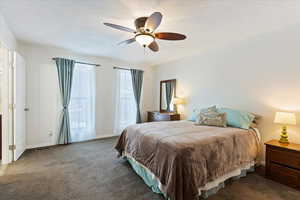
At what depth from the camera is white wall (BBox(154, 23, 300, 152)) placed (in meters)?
2.40

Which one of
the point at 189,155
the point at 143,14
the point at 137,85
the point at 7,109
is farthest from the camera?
the point at 137,85

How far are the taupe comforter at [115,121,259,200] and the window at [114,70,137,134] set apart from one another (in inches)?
89.0

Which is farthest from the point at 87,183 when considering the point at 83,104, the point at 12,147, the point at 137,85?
the point at 137,85

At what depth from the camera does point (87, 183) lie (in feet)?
6.95

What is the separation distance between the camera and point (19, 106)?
2.91 m

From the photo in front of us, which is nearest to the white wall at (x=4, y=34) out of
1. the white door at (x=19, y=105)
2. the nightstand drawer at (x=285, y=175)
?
the white door at (x=19, y=105)

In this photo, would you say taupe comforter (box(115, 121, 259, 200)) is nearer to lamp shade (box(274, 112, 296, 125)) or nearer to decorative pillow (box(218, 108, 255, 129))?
decorative pillow (box(218, 108, 255, 129))

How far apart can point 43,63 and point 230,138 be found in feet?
14.1

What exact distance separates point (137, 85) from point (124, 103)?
0.75 m

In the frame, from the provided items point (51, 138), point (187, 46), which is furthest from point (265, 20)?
point (51, 138)

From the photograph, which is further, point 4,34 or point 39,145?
point 39,145

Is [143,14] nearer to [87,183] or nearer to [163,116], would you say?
[87,183]

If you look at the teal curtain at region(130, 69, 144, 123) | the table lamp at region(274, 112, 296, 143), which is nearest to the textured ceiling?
the table lamp at region(274, 112, 296, 143)

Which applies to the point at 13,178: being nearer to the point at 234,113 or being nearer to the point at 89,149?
the point at 89,149
